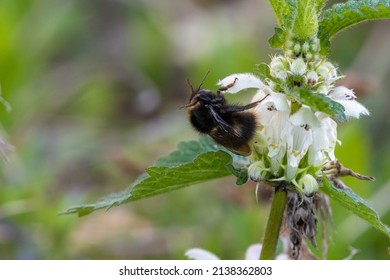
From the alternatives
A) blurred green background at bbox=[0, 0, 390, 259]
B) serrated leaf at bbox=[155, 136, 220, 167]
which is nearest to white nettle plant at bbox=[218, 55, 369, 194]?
serrated leaf at bbox=[155, 136, 220, 167]

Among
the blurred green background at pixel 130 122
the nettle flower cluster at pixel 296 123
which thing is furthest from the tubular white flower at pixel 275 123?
the blurred green background at pixel 130 122

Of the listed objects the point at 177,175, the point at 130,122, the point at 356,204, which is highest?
the point at 130,122

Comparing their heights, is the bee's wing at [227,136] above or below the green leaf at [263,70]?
below

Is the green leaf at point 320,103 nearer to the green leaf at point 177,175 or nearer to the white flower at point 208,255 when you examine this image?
the green leaf at point 177,175

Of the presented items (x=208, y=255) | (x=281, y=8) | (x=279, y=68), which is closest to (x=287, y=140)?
(x=279, y=68)

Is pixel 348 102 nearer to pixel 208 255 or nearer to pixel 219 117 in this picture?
pixel 219 117

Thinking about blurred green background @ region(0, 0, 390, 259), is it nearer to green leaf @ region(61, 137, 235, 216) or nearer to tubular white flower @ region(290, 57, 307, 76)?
green leaf @ region(61, 137, 235, 216)
